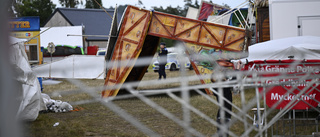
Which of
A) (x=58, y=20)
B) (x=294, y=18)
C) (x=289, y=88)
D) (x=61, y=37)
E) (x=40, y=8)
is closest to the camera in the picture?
(x=289, y=88)

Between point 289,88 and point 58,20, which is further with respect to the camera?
point 58,20

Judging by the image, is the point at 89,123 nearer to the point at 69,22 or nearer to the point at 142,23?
the point at 142,23

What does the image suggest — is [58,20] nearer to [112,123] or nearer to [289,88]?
[112,123]

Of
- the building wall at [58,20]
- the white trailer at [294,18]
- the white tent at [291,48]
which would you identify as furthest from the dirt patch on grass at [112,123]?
the building wall at [58,20]

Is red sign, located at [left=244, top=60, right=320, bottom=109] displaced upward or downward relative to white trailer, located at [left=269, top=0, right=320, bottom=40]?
downward

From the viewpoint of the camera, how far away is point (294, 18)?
29.7 feet

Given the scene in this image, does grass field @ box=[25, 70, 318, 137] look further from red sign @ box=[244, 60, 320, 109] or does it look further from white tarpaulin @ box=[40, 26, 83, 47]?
white tarpaulin @ box=[40, 26, 83, 47]

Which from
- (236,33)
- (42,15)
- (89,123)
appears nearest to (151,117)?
(89,123)

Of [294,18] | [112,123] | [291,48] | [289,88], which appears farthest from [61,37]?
[289,88]

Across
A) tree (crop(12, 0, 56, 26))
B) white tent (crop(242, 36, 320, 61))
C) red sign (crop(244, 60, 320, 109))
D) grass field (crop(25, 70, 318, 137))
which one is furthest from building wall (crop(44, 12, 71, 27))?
red sign (crop(244, 60, 320, 109))

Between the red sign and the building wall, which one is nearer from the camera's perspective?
the red sign

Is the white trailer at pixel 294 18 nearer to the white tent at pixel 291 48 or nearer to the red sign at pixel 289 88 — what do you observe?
the white tent at pixel 291 48

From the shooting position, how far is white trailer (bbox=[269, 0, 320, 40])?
28.9 feet

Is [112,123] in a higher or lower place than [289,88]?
lower
